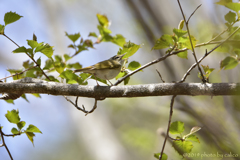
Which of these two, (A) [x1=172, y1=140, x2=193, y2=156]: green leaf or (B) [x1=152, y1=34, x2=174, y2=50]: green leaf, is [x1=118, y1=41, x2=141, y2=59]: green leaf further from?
(A) [x1=172, y1=140, x2=193, y2=156]: green leaf

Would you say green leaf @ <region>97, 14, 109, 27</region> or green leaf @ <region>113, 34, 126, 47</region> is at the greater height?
green leaf @ <region>97, 14, 109, 27</region>

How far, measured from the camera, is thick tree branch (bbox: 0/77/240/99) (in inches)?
71.2

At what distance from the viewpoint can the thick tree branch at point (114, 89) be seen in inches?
71.2

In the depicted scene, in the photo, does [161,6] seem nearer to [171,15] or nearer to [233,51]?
[171,15]

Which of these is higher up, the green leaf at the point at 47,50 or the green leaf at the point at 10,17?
the green leaf at the point at 10,17

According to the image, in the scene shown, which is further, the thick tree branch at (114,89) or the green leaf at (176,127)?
the green leaf at (176,127)

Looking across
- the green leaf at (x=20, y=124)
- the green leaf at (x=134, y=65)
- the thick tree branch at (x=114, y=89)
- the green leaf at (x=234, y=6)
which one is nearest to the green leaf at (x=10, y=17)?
the thick tree branch at (x=114, y=89)

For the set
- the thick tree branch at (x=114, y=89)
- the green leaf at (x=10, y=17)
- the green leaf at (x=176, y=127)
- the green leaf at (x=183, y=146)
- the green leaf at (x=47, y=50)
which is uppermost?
the green leaf at (x=10, y=17)

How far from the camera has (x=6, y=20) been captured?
2.01m

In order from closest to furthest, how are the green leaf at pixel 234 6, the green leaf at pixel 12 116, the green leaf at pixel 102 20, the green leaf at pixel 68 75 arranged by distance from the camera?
the green leaf at pixel 234 6
the green leaf at pixel 12 116
the green leaf at pixel 68 75
the green leaf at pixel 102 20

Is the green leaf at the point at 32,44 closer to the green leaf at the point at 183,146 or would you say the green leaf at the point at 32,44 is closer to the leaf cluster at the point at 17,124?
the leaf cluster at the point at 17,124

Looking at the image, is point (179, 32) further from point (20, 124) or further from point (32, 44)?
point (20, 124)

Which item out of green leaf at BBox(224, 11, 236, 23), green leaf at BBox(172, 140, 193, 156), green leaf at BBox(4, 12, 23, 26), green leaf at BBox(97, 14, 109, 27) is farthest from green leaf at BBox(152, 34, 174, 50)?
green leaf at BBox(4, 12, 23, 26)

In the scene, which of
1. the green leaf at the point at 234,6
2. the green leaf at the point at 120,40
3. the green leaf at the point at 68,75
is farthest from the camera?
the green leaf at the point at 120,40
